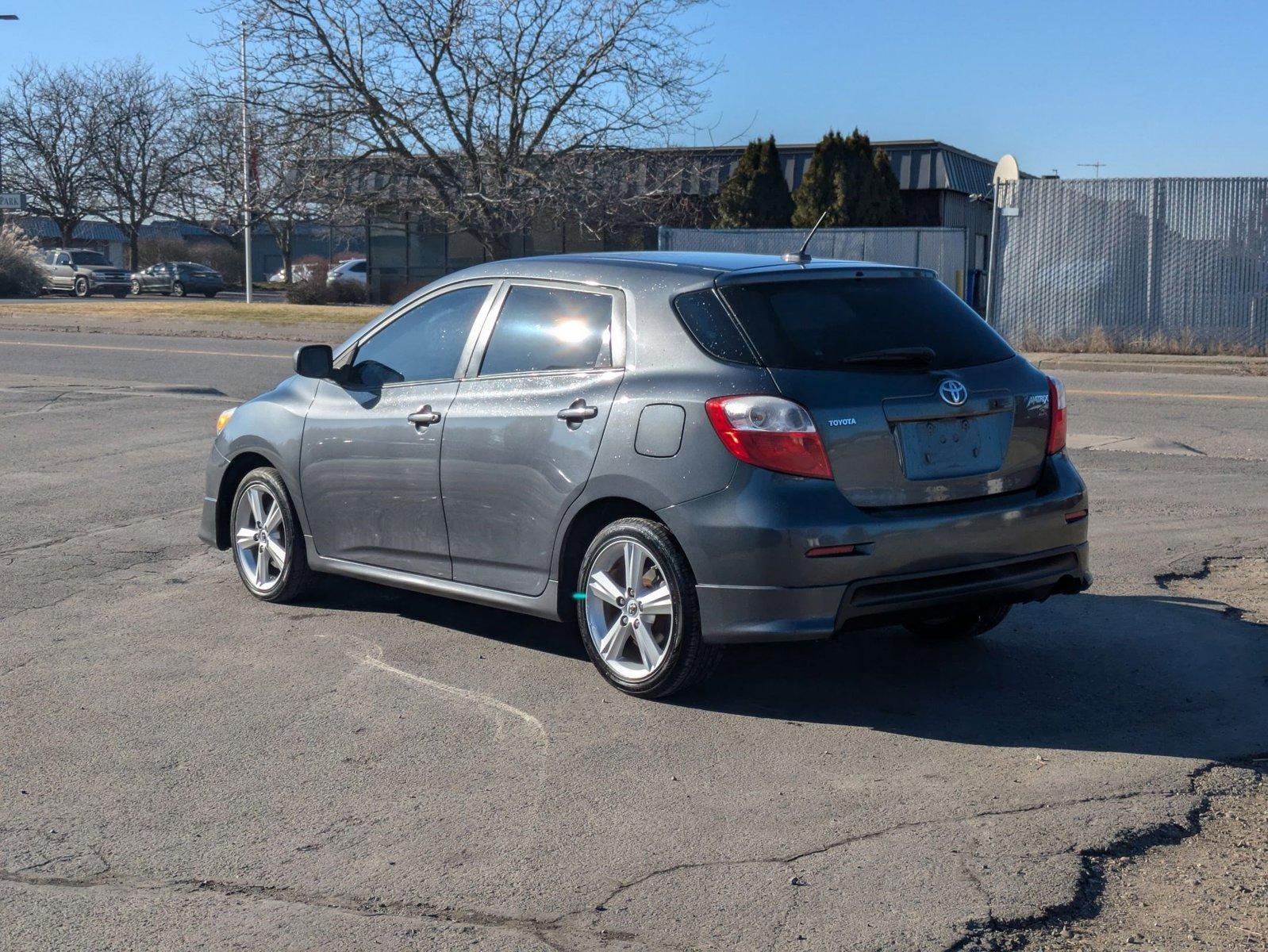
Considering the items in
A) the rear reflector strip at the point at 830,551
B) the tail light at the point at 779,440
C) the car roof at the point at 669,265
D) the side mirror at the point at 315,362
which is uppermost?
the car roof at the point at 669,265

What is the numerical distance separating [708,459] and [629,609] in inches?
27.6

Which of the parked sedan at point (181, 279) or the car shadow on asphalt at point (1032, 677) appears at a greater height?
the parked sedan at point (181, 279)

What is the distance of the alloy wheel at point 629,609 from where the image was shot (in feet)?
17.2

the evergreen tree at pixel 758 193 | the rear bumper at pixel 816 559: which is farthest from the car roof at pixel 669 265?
the evergreen tree at pixel 758 193

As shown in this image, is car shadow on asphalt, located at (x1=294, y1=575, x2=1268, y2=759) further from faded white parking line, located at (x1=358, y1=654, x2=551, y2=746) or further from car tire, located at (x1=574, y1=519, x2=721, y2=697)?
faded white parking line, located at (x1=358, y1=654, x2=551, y2=746)

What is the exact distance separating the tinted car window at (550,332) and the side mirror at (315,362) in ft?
3.36

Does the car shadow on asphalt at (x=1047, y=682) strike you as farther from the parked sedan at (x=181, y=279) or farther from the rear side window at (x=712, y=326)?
the parked sedan at (x=181, y=279)

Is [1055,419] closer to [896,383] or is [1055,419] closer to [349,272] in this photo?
[896,383]

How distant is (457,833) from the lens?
412 cm

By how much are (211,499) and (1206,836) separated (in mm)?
5093

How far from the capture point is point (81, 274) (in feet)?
194

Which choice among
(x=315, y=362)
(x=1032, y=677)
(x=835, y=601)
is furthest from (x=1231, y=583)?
(x=315, y=362)

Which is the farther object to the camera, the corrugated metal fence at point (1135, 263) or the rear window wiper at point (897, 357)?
the corrugated metal fence at point (1135, 263)

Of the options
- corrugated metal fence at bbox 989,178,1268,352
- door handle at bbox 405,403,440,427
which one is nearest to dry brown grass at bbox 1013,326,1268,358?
corrugated metal fence at bbox 989,178,1268,352
